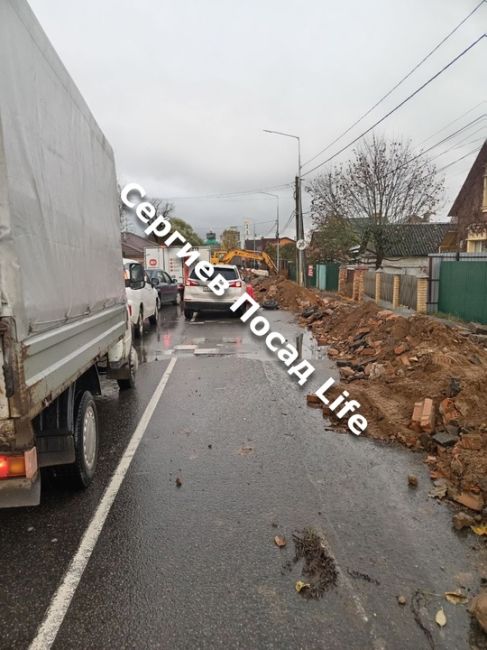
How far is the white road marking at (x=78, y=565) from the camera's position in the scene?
2404 millimetres

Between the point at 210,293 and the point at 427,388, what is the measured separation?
10884 millimetres

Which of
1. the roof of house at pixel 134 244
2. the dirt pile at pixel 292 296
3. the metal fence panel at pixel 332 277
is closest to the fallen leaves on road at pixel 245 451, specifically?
the dirt pile at pixel 292 296

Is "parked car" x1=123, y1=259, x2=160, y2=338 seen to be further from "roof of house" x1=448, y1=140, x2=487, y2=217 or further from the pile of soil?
"roof of house" x1=448, y1=140, x2=487, y2=217

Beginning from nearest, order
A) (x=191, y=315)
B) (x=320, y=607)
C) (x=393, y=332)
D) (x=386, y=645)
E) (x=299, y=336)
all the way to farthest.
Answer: (x=386, y=645) < (x=320, y=607) < (x=393, y=332) < (x=299, y=336) < (x=191, y=315)

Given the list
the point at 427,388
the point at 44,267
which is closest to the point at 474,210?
the point at 427,388

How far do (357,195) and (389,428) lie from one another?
25.2 m

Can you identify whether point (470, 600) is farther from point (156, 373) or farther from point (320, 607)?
point (156, 373)

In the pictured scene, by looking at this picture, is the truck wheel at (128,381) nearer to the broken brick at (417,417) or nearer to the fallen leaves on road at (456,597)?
the broken brick at (417,417)

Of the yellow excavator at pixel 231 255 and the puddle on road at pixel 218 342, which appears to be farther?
the yellow excavator at pixel 231 255

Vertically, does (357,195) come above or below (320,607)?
above

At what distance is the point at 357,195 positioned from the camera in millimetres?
28172

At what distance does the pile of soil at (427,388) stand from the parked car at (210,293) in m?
5.87

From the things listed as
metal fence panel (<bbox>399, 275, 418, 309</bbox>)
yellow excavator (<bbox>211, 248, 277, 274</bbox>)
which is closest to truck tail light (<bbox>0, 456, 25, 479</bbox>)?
metal fence panel (<bbox>399, 275, 418, 309</bbox>)

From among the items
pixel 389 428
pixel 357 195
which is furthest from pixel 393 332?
pixel 357 195
